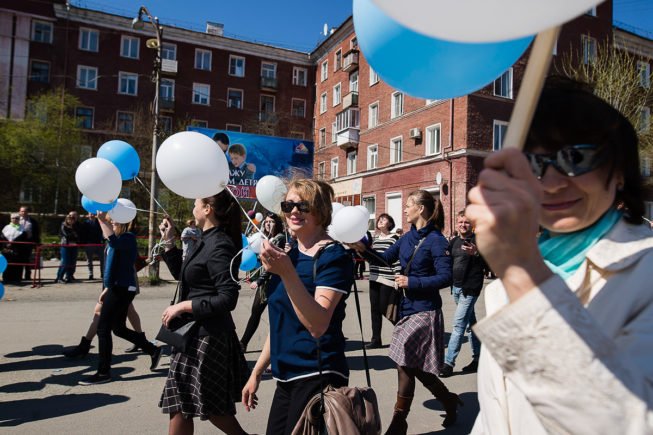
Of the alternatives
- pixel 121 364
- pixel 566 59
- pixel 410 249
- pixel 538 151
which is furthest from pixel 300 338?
pixel 566 59

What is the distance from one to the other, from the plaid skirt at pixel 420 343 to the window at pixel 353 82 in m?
27.6

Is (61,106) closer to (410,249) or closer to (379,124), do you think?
(379,124)

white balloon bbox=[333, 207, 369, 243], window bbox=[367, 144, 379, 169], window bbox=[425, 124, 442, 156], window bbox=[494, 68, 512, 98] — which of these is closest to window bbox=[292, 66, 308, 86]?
window bbox=[367, 144, 379, 169]

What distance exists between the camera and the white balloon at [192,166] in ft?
9.48

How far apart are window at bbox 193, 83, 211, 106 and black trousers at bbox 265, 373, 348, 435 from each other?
115 feet

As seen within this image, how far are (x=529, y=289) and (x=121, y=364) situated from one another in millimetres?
5710

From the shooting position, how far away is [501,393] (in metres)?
1.08

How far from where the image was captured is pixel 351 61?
1166 inches

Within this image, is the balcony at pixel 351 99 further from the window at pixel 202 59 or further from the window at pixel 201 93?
the window at pixel 202 59

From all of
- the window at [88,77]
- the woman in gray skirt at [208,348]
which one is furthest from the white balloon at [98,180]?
→ the window at [88,77]

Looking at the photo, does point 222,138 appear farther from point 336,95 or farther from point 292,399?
point 336,95

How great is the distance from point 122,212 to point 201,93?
32.1 metres

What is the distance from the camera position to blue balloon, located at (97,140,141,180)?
15.1ft

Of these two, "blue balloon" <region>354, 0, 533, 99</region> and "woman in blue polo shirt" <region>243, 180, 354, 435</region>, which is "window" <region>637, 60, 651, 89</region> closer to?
"woman in blue polo shirt" <region>243, 180, 354, 435</region>
